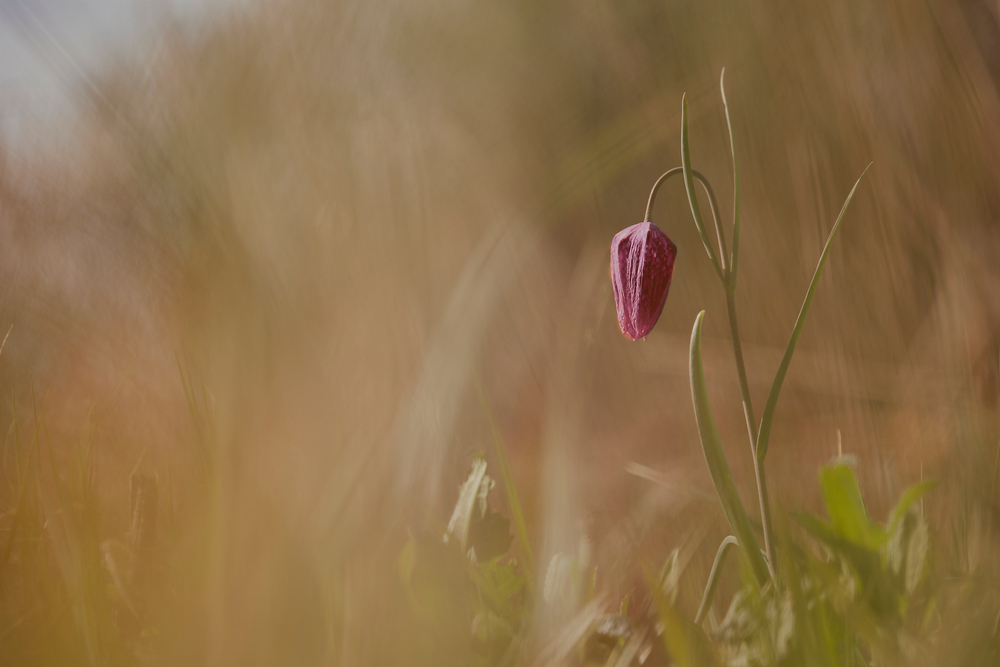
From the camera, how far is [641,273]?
53 cm

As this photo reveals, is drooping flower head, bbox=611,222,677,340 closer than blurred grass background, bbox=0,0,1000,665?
No

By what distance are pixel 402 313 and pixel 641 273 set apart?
0.21 meters

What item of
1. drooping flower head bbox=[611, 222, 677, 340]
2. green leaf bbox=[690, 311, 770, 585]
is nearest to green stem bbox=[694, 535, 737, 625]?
green leaf bbox=[690, 311, 770, 585]

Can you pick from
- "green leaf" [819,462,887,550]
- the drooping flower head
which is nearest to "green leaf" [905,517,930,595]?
"green leaf" [819,462,887,550]

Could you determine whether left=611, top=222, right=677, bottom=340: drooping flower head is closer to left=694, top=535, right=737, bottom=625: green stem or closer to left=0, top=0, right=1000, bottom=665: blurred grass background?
left=0, top=0, right=1000, bottom=665: blurred grass background

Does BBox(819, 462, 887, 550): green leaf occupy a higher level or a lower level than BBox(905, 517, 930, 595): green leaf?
higher

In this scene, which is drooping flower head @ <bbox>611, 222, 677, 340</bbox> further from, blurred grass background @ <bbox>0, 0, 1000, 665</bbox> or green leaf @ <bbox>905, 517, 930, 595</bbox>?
green leaf @ <bbox>905, 517, 930, 595</bbox>

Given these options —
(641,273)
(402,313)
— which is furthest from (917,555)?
(402,313)

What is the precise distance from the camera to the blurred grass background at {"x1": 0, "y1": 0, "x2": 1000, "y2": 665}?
33 cm

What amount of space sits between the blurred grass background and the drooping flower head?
59 mm

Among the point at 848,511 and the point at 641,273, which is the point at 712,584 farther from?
the point at 641,273

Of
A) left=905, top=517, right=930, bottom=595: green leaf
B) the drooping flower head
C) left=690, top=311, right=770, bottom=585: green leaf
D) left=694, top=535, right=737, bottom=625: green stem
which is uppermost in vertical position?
the drooping flower head

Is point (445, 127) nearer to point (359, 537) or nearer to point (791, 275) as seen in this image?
point (791, 275)

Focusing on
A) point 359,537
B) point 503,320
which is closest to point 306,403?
point 359,537
